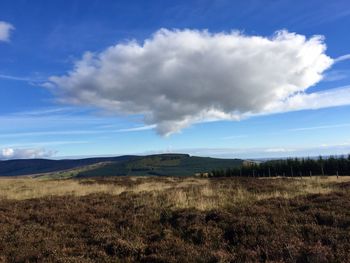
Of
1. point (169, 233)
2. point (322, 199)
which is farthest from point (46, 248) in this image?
point (322, 199)

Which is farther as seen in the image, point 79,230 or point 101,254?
point 79,230

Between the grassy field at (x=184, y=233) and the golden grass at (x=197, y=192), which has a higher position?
the golden grass at (x=197, y=192)

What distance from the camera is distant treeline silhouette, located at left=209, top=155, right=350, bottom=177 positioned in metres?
73.8

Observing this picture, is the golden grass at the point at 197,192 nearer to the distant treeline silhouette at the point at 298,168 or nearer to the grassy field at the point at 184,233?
the grassy field at the point at 184,233

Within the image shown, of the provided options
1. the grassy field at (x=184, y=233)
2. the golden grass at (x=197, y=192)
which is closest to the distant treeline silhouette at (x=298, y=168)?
the golden grass at (x=197, y=192)

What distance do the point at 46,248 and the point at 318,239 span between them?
706 cm

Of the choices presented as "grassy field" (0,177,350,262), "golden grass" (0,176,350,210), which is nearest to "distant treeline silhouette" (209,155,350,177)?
"golden grass" (0,176,350,210)

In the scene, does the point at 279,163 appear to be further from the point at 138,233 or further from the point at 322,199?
the point at 138,233

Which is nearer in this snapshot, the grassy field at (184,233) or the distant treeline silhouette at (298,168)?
the grassy field at (184,233)

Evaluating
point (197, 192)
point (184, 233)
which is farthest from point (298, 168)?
point (184, 233)

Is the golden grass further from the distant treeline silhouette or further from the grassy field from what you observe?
the distant treeline silhouette

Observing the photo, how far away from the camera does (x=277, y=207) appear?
14.0 meters

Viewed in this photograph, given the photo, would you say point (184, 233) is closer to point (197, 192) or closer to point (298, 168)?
point (197, 192)

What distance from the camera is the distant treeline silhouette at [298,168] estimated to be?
242 feet
